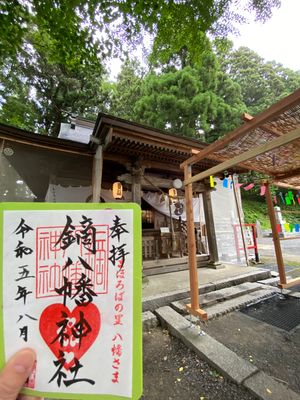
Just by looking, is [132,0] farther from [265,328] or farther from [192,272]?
[265,328]

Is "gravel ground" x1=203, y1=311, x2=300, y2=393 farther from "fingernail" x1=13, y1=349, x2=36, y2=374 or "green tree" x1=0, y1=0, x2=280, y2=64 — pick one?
"green tree" x1=0, y1=0, x2=280, y2=64

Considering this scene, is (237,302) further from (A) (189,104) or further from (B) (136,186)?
(A) (189,104)

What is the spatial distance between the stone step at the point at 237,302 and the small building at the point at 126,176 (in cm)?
208

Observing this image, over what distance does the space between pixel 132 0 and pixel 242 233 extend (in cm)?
742

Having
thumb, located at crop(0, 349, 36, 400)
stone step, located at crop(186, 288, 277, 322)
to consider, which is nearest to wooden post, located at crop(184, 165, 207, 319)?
stone step, located at crop(186, 288, 277, 322)

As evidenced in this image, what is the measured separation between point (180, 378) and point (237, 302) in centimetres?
234

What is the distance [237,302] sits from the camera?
4.16 m

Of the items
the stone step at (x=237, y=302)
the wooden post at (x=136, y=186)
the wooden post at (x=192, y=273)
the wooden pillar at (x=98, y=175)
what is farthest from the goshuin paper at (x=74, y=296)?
the wooden post at (x=136, y=186)

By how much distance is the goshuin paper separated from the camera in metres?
0.90

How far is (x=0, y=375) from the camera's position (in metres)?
0.80

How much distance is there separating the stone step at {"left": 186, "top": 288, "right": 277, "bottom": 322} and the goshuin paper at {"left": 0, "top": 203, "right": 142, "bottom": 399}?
9.79 ft

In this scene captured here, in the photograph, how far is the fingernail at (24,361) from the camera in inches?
32.5

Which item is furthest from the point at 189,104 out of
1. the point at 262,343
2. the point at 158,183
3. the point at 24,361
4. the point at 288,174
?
the point at 24,361

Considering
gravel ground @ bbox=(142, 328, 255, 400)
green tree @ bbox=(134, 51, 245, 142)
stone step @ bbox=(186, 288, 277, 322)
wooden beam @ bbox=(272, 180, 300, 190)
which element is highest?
Answer: green tree @ bbox=(134, 51, 245, 142)
